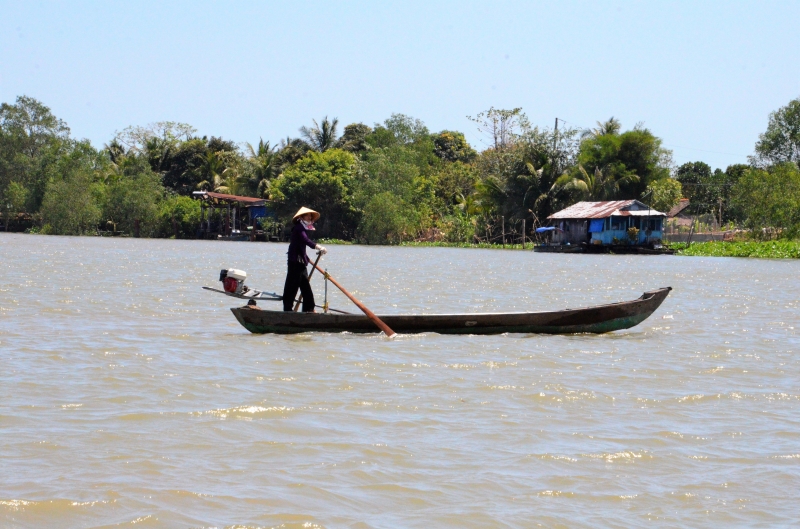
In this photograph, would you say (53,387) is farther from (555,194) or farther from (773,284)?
(555,194)

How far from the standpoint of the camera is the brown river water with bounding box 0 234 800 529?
4.51 meters

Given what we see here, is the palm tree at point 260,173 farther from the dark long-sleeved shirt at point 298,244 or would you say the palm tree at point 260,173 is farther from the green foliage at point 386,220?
the dark long-sleeved shirt at point 298,244

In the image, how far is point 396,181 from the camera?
52.0 meters

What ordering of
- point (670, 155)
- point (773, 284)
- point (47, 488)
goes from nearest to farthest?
1. point (47, 488)
2. point (773, 284)
3. point (670, 155)

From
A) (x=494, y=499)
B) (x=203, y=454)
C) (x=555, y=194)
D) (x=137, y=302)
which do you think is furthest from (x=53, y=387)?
(x=555, y=194)

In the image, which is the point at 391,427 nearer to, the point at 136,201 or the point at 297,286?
the point at 297,286

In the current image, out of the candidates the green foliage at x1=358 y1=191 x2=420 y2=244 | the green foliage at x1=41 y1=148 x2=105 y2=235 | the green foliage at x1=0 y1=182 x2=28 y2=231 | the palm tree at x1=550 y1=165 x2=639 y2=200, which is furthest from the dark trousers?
the green foliage at x1=0 y1=182 x2=28 y2=231

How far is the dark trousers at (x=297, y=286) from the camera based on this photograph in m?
10.8

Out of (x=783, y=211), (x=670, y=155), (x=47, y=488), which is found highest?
(x=670, y=155)

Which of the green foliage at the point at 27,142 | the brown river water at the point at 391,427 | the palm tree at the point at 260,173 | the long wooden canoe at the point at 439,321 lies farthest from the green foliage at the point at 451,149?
the long wooden canoe at the point at 439,321

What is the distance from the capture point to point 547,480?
498 centimetres

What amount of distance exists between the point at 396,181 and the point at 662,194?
14.4 metres

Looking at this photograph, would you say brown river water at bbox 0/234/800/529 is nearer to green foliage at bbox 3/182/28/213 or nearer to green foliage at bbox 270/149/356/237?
green foliage at bbox 270/149/356/237

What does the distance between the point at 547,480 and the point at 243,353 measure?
16.6 feet
